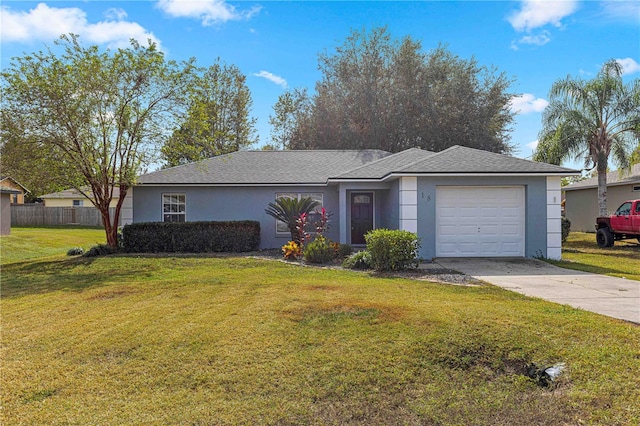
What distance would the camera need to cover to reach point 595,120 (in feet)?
62.2

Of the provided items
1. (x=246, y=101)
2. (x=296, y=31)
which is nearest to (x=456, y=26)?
(x=296, y=31)

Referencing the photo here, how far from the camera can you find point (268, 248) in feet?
53.0

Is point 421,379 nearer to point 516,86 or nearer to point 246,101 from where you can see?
point 516,86

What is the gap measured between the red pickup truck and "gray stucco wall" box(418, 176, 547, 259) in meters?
6.20

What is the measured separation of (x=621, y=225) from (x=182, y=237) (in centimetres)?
1696

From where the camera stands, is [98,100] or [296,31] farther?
[296,31]

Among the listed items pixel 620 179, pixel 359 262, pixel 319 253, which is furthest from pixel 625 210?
pixel 319 253

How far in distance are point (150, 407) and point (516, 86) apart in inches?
1116

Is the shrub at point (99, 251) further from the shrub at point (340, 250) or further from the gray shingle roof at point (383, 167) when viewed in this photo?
the gray shingle roof at point (383, 167)

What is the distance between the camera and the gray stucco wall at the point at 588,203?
22.3 meters

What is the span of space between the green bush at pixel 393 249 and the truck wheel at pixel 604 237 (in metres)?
11.4

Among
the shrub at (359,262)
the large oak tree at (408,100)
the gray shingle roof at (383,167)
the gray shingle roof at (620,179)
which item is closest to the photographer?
the shrub at (359,262)

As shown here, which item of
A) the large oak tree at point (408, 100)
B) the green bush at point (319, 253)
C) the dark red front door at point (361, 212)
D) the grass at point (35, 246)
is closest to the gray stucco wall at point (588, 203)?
the large oak tree at point (408, 100)

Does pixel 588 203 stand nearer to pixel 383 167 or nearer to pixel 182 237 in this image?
pixel 383 167
